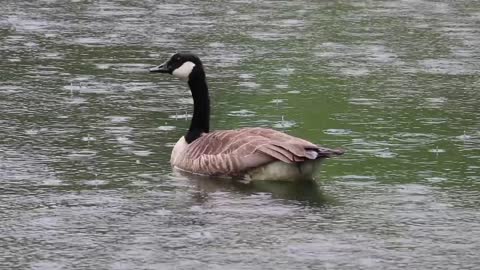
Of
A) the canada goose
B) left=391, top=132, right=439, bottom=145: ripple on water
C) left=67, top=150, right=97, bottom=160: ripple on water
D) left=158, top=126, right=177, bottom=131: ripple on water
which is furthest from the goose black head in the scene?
left=391, top=132, right=439, bottom=145: ripple on water

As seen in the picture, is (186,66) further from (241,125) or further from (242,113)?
(242,113)

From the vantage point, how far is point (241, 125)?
12.1m

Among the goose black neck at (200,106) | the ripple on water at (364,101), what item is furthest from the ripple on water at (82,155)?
the ripple on water at (364,101)

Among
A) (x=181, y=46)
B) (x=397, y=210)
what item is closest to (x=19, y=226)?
(x=397, y=210)

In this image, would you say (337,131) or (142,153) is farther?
(337,131)

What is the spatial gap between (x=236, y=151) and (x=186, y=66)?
104 centimetres

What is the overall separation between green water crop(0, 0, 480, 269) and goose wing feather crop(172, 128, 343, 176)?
0.16 meters

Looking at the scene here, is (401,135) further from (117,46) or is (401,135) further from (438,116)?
(117,46)

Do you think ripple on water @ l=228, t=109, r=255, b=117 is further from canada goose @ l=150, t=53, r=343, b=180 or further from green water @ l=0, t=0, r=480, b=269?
canada goose @ l=150, t=53, r=343, b=180

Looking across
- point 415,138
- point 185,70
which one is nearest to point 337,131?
point 415,138

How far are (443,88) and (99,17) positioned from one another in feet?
21.1

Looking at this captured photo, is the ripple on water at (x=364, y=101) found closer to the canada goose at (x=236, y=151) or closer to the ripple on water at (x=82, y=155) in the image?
the canada goose at (x=236, y=151)

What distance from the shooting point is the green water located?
27.2 feet

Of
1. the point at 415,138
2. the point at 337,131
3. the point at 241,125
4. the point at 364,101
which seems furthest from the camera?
the point at 364,101
